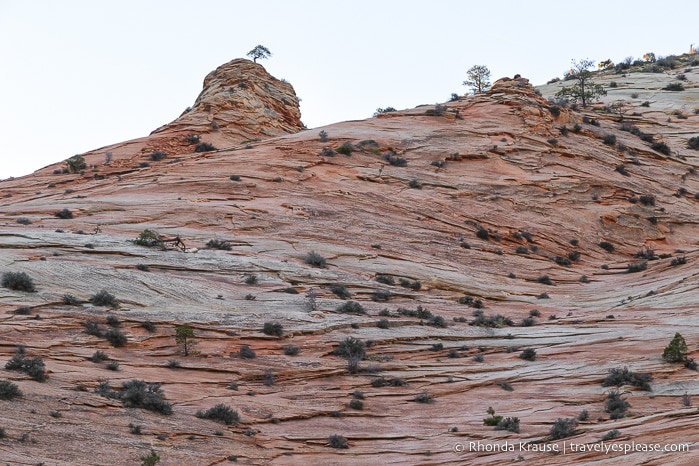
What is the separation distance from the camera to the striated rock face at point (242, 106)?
160 feet

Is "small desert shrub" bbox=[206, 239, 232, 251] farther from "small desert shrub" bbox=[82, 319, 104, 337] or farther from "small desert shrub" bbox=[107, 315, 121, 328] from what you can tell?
"small desert shrub" bbox=[82, 319, 104, 337]

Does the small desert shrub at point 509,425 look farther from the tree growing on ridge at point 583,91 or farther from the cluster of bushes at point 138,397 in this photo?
the tree growing on ridge at point 583,91

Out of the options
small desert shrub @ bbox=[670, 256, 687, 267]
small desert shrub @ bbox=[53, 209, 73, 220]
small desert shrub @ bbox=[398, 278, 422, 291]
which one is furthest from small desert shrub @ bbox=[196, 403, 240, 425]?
small desert shrub @ bbox=[670, 256, 687, 267]

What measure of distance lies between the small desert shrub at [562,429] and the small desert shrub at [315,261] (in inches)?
522

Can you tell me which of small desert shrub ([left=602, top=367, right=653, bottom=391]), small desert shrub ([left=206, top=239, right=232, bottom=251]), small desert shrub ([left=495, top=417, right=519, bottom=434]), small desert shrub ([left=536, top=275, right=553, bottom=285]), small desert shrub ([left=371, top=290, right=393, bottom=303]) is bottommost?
small desert shrub ([left=495, top=417, right=519, bottom=434])

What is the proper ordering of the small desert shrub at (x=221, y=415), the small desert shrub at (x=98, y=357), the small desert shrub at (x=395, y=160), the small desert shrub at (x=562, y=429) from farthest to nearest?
the small desert shrub at (x=395, y=160) < the small desert shrub at (x=98, y=357) < the small desert shrub at (x=221, y=415) < the small desert shrub at (x=562, y=429)

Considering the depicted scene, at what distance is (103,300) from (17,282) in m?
2.21

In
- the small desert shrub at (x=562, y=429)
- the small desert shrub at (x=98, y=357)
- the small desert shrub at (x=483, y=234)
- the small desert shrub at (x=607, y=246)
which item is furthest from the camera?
the small desert shrub at (x=607, y=246)

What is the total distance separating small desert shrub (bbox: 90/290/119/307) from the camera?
20719 mm

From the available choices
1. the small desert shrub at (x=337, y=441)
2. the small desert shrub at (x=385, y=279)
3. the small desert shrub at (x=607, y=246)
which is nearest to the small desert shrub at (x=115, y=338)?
the small desert shrub at (x=337, y=441)

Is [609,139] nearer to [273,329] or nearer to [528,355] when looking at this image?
[528,355]

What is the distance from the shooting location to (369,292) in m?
26.4

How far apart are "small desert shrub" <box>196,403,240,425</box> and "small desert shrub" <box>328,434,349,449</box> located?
2.06 m

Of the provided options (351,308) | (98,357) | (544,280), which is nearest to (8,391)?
(98,357)
